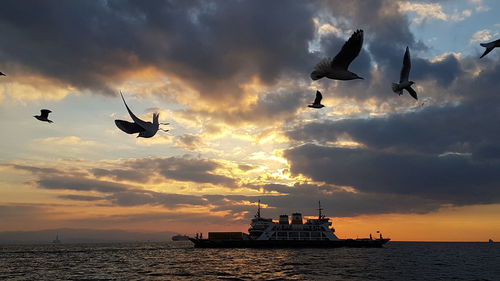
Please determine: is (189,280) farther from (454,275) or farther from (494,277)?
(494,277)

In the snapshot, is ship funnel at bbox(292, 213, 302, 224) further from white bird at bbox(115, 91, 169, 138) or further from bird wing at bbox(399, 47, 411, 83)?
white bird at bbox(115, 91, 169, 138)

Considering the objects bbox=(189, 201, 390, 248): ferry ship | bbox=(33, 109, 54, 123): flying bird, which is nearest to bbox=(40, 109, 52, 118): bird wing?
bbox=(33, 109, 54, 123): flying bird

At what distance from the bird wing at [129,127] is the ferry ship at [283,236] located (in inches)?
2960

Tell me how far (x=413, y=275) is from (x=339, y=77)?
3708cm

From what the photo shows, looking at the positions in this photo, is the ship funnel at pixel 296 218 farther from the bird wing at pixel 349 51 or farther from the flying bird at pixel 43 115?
the bird wing at pixel 349 51

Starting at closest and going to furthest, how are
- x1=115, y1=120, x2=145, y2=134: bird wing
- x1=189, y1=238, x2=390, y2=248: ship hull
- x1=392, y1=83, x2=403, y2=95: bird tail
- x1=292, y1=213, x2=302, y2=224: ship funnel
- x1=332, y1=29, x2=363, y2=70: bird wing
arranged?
x1=332, y1=29, x2=363, y2=70: bird wing
x1=115, y1=120, x2=145, y2=134: bird wing
x1=392, y1=83, x2=403, y2=95: bird tail
x1=189, y1=238, x2=390, y2=248: ship hull
x1=292, y1=213, x2=302, y2=224: ship funnel

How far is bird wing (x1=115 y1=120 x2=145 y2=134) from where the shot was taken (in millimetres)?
10748

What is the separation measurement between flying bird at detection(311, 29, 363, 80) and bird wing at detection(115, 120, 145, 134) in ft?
15.6

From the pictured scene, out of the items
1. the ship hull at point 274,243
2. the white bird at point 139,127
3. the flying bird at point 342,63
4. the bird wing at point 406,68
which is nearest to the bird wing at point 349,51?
the flying bird at point 342,63

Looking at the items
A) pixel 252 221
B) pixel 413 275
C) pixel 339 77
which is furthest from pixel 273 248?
pixel 339 77

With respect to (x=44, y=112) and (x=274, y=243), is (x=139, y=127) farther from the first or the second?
(x=274, y=243)

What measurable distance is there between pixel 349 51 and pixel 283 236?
79555 millimetres

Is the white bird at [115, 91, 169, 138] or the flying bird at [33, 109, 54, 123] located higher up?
the flying bird at [33, 109, 54, 123]

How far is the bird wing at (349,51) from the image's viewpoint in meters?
10.1
